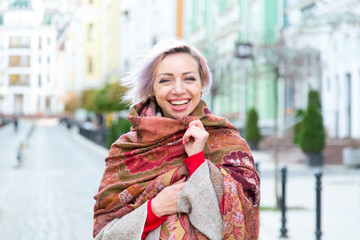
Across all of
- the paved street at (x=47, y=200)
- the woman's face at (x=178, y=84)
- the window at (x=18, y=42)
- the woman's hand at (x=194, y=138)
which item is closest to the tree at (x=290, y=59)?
the paved street at (x=47, y=200)

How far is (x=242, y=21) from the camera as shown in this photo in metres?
31.3

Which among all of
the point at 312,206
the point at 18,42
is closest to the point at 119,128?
the point at 312,206

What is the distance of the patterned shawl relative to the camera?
252cm

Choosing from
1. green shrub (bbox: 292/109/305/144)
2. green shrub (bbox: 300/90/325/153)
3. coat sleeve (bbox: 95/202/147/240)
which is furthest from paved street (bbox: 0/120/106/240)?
green shrub (bbox: 292/109/305/144)

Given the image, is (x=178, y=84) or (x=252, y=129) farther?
(x=252, y=129)

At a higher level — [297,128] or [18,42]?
[18,42]

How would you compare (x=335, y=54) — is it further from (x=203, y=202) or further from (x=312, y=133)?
(x=203, y=202)

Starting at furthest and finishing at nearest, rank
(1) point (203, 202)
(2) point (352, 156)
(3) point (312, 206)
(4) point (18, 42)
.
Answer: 1. (4) point (18, 42)
2. (2) point (352, 156)
3. (3) point (312, 206)
4. (1) point (203, 202)

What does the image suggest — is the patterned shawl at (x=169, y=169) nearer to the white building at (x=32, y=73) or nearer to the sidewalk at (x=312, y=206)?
the sidewalk at (x=312, y=206)

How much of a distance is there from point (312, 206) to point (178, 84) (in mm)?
8579

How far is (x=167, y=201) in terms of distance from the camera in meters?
2.52

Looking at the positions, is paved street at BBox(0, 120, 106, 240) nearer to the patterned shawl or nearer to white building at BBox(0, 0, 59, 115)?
the patterned shawl

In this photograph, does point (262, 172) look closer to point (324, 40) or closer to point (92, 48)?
point (324, 40)

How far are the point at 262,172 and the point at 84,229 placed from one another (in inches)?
358
